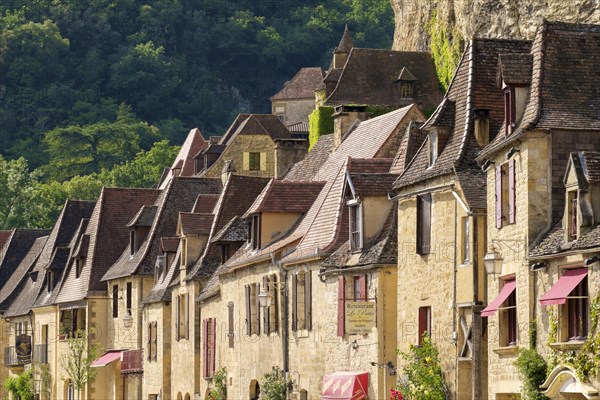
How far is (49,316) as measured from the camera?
8000 centimetres

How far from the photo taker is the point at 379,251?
146ft

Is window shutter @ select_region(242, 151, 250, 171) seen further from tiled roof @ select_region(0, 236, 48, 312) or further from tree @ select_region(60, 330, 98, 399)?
tree @ select_region(60, 330, 98, 399)

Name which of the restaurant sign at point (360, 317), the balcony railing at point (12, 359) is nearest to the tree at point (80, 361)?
the balcony railing at point (12, 359)

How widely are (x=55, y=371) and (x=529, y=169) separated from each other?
4666cm

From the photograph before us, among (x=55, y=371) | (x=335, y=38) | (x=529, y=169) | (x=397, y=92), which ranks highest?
(x=335, y=38)

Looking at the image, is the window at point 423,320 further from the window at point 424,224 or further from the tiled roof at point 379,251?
the tiled roof at point 379,251

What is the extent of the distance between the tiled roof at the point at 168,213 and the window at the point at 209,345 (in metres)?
8.85

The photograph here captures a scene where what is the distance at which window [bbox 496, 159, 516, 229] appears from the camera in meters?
36.4

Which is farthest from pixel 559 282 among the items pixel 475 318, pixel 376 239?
pixel 376 239

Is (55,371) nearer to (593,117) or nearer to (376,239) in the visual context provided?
(376,239)

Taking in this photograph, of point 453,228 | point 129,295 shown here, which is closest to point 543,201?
point 453,228

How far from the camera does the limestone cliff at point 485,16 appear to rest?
219 feet

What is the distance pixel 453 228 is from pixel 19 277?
51.4 metres

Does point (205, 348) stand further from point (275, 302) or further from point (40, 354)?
point (40, 354)
